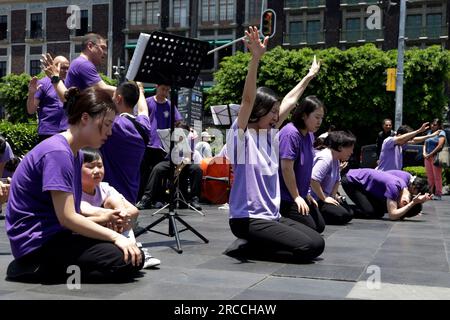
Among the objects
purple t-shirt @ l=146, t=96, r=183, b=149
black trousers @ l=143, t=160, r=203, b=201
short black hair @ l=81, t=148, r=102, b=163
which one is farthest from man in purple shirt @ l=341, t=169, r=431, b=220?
short black hair @ l=81, t=148, r=102, b=163

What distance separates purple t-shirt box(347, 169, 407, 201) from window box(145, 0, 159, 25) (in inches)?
1476

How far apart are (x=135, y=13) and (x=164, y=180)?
37.6 m

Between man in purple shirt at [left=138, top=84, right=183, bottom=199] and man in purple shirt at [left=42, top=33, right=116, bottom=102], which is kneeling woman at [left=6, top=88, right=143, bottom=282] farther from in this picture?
man in purple shirt at [left=138, top=84, right=183, bottom=199]

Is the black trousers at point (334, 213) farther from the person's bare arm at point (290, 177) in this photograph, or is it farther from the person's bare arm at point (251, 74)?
the person's bare arm at point (251, 74)

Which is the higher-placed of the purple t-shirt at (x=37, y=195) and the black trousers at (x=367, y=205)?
the purple t-shirt at (x=37, y=195)

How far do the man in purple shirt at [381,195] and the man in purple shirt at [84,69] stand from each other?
15.0ft

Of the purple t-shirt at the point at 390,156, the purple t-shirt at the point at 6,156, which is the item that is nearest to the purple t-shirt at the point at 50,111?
the purple t-shirt at the point at 6,156

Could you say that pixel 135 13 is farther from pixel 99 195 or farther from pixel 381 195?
pixel 99 195

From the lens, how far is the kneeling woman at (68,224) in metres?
4.02

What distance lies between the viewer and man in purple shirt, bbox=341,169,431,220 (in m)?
8.98

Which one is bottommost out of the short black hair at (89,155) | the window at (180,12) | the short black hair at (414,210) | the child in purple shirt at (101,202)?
the short black hair at (414,210)

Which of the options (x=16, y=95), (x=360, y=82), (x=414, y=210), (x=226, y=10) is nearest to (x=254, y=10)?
(x=226, y=10)
